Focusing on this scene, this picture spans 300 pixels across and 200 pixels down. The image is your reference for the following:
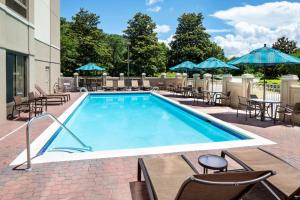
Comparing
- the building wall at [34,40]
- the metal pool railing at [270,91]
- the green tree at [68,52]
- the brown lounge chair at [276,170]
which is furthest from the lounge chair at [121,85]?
the brown lounge chair at [276,170]

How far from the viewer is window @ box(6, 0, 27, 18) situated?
37.0 feet

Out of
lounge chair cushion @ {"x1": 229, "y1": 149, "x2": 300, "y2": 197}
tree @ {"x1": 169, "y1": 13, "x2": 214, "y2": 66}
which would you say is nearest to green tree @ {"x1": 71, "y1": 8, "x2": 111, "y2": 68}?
tree @ {"x1": 169, "y1": 13, "x2": 214, "y2": 66}

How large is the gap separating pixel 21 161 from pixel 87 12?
33.8 m

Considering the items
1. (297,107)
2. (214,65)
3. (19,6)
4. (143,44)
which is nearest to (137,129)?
(297,107)

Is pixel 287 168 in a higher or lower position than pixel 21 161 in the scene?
higher

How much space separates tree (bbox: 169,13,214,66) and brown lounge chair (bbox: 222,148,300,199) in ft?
120

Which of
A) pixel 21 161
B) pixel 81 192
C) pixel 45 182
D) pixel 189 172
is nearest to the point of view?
pixel 189 172

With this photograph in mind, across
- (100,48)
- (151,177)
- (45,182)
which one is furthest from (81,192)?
(100,48)

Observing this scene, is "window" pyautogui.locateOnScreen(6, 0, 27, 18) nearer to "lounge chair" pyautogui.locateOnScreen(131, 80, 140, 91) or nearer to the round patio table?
the round patio table

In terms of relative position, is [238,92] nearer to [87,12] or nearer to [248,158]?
[248,158]

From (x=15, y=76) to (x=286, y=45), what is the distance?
186 ft

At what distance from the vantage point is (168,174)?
3.88 m

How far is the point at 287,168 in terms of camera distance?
404 centimetres

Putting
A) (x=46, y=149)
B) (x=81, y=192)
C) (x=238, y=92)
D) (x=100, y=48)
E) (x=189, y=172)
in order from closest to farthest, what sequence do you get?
(x=189, y=172), (x=81, y=192), (x=46, y=149), (x=238, y=92), (x=100, y=48)
